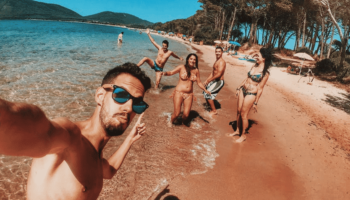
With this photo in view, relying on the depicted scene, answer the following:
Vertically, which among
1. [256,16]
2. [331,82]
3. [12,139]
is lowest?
[331,82]

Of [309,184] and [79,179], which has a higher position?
[79,179]

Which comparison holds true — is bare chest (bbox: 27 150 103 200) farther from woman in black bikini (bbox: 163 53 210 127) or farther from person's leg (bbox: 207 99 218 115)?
person's leg (bbox: 207 99 218 115)

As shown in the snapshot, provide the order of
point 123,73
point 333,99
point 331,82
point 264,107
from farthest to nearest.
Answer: point 331,82, point 333,99, point 264,107, point 123,73

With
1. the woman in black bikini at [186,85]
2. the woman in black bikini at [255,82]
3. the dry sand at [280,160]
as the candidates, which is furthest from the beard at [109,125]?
the woman in black bikini at [255,82]

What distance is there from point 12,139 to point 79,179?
0.71m

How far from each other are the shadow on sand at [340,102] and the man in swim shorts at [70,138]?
10942mm

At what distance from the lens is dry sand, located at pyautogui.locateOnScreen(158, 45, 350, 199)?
3.37 m

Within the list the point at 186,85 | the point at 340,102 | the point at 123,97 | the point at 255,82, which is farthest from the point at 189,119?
the point at 340,102

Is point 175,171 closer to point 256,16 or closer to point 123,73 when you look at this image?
point 123,73

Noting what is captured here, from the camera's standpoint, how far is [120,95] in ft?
4.82

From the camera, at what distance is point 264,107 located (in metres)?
8.05

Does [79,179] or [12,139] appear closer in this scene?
[12,139]

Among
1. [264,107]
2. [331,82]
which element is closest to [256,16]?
[331,82]

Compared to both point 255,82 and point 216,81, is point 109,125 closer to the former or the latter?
point 255,82
